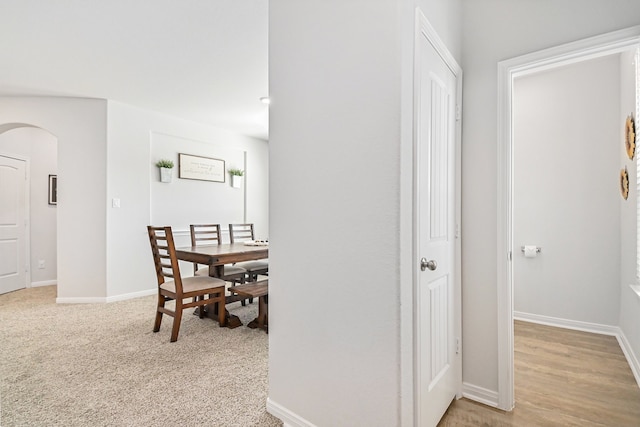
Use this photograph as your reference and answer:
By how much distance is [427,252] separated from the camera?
1.52 meters

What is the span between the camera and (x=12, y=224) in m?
4.68

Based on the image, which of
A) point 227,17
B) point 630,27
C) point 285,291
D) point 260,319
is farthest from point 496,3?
point 260,319

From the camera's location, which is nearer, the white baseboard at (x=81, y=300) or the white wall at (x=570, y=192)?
the white wall at (x=570, y=192)

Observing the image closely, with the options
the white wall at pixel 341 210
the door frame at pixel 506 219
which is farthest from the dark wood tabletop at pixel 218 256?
the door frame at pixel 506 219

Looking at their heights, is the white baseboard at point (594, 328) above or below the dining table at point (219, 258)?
below

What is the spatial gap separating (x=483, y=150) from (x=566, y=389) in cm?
159

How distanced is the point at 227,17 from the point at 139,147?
2727 mm

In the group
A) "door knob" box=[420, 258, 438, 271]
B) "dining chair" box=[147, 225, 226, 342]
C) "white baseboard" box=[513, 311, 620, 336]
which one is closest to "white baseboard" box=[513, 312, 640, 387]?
"white baseboard" box=[513, 311, 620, 336]

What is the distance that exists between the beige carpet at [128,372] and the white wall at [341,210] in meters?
0.46

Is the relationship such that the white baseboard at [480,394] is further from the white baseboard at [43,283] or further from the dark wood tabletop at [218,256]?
the white baseboard at [43,283]

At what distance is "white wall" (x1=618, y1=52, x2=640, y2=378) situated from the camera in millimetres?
2320

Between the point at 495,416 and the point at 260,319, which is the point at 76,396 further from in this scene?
the point at 495,416

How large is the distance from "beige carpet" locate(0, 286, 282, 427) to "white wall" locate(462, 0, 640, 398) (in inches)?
48.1

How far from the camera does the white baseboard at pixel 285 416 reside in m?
1.56
